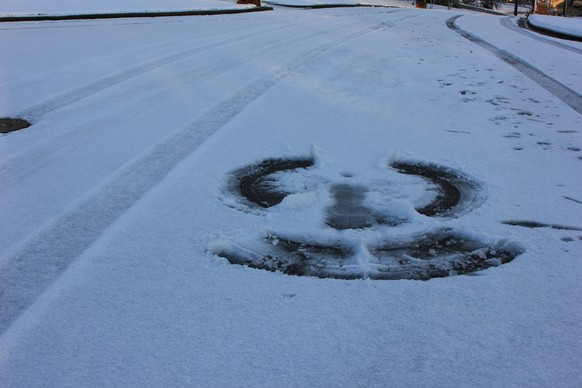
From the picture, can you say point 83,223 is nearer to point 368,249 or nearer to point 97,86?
point 368,249

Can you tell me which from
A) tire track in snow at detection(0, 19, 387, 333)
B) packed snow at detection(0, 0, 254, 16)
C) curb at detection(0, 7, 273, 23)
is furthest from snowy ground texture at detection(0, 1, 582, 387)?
packed snow at detection(0, 0, 254, 16)

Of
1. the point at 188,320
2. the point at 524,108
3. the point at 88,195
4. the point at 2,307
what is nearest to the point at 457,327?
the point at 188,320

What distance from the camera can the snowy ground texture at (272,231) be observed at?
4.52 ft

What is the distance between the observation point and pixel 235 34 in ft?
27.6

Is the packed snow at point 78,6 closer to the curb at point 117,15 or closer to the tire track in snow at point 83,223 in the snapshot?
the curb at point 117,15

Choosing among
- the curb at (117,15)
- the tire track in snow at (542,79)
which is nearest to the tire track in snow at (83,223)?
the tire track in snow at (542,79)

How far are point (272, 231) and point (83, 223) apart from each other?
0.78 meters

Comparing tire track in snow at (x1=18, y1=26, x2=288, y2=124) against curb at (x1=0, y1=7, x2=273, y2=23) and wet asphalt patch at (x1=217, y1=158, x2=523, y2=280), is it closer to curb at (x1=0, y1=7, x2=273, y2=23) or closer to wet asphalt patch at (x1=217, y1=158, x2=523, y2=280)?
wet asphalt patch at (x1=217, y1=158, x2=523, y2=280)

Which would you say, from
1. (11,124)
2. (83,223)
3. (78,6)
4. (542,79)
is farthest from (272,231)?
(78,6)

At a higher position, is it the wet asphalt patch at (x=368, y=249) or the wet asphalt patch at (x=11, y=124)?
the wet asphalt patch at (x=11, y=124)

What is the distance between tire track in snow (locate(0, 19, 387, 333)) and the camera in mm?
1662

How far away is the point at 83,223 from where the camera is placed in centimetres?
210

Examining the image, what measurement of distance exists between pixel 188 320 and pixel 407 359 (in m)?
0.64

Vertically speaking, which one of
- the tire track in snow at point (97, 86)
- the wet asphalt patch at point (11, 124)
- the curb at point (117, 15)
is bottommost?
the wet asphalt patch at point (11, 124)
